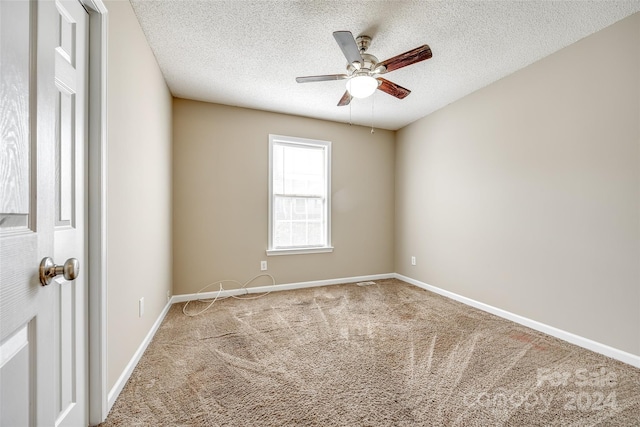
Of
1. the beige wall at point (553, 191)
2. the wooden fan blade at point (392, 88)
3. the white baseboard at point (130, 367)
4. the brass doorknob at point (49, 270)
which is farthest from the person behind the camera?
the wooden fan blade at point (392, 88)

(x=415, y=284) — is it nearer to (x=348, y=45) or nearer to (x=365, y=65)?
(x=365, y=65)

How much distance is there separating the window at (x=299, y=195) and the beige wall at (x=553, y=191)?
1.56 metres

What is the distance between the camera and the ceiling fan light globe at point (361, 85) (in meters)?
2.16

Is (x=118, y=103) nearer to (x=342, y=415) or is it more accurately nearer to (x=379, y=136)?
(x=342, y=415)

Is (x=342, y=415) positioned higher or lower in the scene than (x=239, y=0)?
lower

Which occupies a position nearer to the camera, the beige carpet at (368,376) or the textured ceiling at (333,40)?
the beige carpet at (368,376)

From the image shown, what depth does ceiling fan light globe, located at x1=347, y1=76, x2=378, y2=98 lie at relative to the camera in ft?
7.09

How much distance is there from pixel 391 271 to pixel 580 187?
2.69 meters

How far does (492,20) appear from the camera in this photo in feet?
6.67

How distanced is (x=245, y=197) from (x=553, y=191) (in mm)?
3235

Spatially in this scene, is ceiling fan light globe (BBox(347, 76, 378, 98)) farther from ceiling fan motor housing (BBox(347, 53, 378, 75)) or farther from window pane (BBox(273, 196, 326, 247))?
window pane (BBox(273, 196, 326, 247))

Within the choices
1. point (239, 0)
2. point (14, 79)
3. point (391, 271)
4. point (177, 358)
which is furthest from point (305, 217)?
point (14, 79)

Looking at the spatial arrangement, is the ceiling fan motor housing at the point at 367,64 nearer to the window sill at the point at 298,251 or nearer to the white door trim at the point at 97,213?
the white door trim at the point at 97,213

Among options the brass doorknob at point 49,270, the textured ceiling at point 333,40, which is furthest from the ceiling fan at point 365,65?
the brass doorknob at point 49,270
